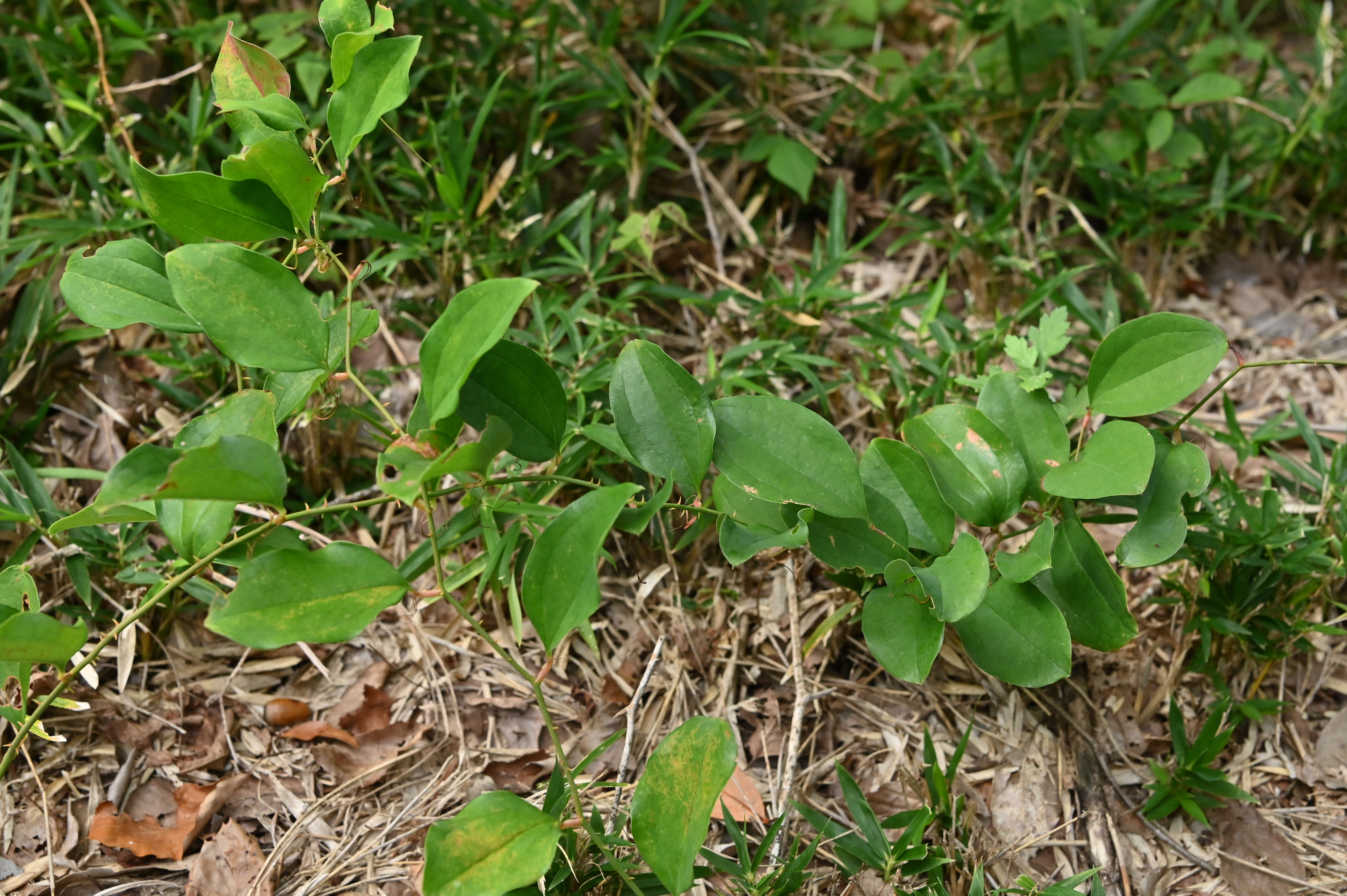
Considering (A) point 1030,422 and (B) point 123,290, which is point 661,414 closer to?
(A) point 1030,422

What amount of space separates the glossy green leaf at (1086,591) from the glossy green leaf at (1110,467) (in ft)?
0.21

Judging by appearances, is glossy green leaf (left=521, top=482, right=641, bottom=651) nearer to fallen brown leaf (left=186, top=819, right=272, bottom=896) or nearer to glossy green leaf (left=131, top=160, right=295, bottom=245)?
glossy green leaf (left=131, top=160, right=295, bottom=245)

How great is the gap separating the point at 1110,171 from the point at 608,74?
1017mm

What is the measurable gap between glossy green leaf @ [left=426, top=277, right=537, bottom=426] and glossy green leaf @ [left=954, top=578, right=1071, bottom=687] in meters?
0.58

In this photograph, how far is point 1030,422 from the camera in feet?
3.67

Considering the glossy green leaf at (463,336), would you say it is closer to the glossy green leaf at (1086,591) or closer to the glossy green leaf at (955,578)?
→ the glossy green leaf at (955,578)

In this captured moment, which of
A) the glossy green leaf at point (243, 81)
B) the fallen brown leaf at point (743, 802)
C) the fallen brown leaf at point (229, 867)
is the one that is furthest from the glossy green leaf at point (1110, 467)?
the fallen brown leaf at point (229, 867)

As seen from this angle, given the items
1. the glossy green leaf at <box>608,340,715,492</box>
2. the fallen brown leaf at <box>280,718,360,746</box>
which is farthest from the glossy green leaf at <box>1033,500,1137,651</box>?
the fallen brown leaf at <box>280,718,360,746</box>

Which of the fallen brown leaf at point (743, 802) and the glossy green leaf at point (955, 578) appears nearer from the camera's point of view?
the glossy green leaf at point (955, 578)

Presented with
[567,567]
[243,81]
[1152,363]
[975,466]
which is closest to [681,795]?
[567,567]

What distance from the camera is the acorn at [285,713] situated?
4.21ft

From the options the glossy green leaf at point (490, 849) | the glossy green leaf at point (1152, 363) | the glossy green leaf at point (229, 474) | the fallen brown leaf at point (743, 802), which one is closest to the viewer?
the glossy green leaf at point (229, 474)

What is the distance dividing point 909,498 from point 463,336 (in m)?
0.54

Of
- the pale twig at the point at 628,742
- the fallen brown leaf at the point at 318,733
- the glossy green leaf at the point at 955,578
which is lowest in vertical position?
the fallen brown leaf at the point at 318,733
